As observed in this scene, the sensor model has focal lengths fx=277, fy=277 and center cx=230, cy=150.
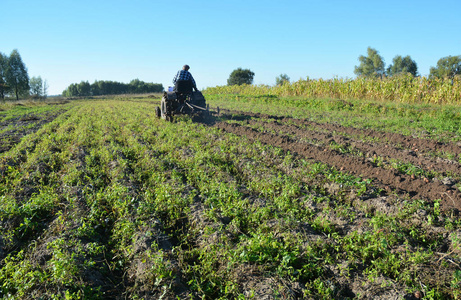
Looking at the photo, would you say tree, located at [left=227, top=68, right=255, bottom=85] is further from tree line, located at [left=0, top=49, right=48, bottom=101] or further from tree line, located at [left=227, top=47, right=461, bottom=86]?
tree line, located at [left=0, top=49, right=48, bottom=101]

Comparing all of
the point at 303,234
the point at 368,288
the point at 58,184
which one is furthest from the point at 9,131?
the point at 368,288

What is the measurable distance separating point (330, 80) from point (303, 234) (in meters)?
19.0

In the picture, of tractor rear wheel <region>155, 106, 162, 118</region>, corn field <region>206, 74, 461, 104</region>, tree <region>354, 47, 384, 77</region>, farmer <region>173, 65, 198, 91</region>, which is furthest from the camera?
tree <region>354, 47, 384, 77</region>

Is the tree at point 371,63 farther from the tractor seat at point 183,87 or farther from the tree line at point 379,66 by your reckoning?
the tractor seat at point 183,87

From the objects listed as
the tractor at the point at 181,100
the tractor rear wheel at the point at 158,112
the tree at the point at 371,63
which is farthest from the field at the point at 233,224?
the tree at the point at 371,63

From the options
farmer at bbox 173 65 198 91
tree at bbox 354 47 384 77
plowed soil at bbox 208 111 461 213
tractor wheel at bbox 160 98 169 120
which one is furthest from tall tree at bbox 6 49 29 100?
tree at bbox 354 47 384 77

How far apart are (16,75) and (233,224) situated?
2953 inches

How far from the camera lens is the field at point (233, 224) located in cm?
286

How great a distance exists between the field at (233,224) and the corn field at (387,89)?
9182 millimetres

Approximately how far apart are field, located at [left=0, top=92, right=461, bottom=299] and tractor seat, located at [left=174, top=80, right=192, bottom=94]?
17.6 feet

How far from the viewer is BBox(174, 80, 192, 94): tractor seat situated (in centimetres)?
1238

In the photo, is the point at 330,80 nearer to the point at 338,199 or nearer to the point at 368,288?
the point at 338,199

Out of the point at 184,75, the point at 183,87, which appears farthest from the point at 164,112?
the point at 184,75

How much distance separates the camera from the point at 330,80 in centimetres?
2038
